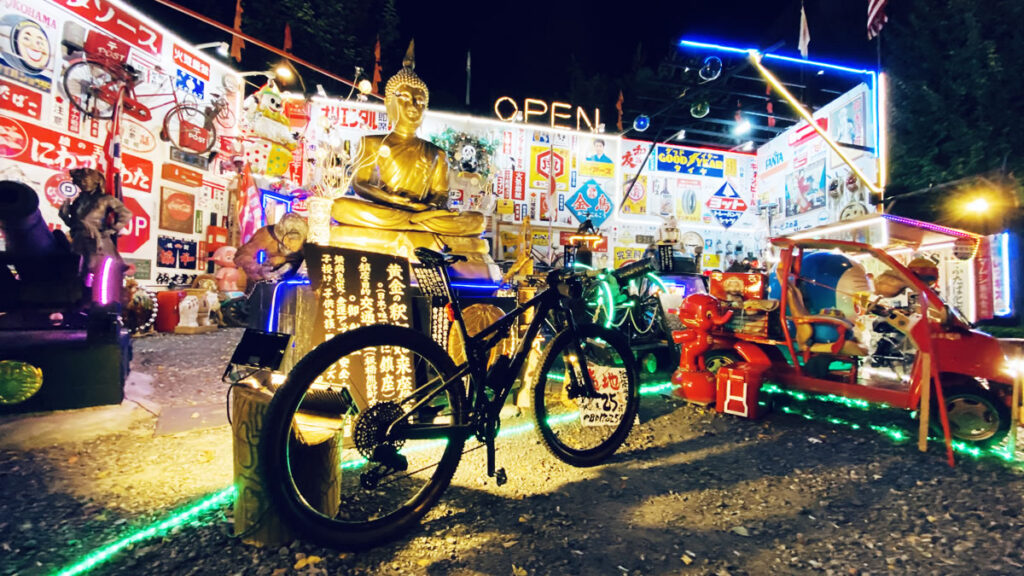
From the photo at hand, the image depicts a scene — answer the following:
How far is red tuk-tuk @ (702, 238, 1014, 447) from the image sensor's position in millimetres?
3902

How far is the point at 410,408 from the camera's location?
8.11 feet

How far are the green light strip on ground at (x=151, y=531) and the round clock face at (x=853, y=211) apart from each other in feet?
48.5

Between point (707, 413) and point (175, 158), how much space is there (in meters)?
13.1

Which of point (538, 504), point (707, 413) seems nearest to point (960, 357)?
point (707, 413)

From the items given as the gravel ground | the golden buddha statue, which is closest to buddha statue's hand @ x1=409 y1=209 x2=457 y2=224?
the golden buddha statue

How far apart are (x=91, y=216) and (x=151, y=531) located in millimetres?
7942

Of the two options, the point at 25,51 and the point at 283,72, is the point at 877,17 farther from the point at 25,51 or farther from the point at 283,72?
the point at 25,51

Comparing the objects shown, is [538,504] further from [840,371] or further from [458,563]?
[840,371]

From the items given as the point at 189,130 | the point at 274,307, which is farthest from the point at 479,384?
the point at 189,130

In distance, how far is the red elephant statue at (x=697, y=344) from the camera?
5168 mm

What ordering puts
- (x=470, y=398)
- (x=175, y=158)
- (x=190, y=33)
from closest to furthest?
(x=470, y=398)
(x=175, y=158)
(x=190, y=33)

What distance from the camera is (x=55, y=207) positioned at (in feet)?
28.8

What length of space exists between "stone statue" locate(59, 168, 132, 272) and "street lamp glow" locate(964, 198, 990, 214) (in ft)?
51.0

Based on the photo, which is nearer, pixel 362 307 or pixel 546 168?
pixel 362 307
